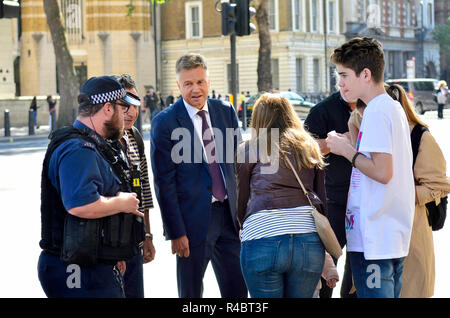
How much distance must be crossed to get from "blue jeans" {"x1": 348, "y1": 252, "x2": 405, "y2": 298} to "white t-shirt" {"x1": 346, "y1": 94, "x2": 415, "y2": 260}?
0.06m

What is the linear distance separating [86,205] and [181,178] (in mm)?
1432

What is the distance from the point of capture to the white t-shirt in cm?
421

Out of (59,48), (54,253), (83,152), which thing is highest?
(59,48)

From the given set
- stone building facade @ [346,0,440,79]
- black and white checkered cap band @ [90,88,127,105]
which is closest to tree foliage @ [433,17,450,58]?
stone building facade @ [346,0,440,79]

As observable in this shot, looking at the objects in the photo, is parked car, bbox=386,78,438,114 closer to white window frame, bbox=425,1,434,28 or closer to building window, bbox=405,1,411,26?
building window, bbox=405,1,411,26

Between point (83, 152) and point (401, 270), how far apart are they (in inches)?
68.3

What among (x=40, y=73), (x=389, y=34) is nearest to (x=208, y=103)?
(x=40, y=73)

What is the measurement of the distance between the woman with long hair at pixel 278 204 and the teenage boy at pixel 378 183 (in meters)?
0.23

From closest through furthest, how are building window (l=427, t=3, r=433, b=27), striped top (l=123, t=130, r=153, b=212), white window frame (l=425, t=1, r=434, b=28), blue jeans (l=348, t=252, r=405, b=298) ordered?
blue jeans (l=348, t=252, r=405, b=298)
striped top (l=123, t=130, r=153, b=212)
white window frame (l=425, t=1, r=434, b=28)
building window (l=427, t=3, r=433, b=27)

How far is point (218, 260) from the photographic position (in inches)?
208

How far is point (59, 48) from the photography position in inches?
1278

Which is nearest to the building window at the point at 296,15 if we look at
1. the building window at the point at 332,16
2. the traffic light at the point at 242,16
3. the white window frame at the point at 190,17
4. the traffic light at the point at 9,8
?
the building window at the point at 332,16

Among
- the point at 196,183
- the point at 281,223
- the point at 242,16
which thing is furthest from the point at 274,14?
the point at 281,223

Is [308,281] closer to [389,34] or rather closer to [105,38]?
[105,38]
